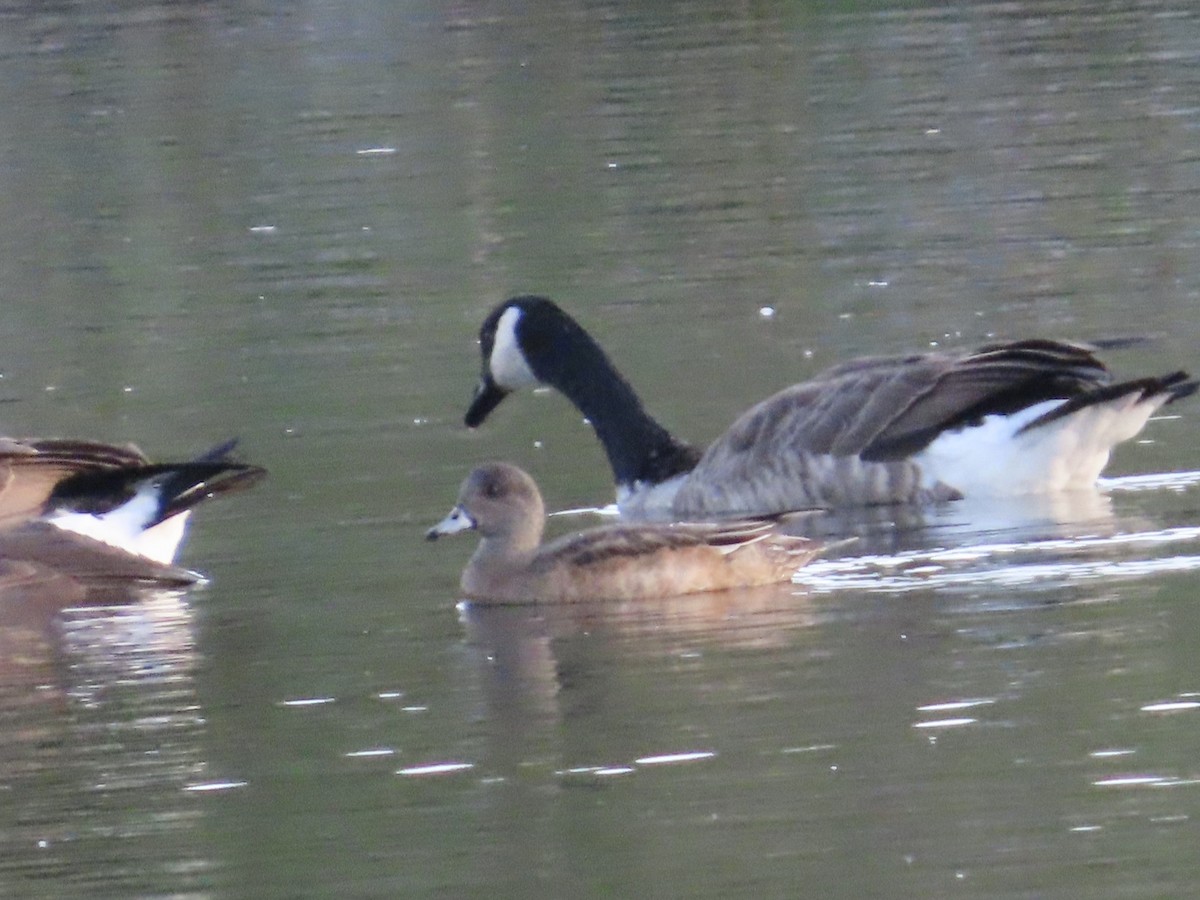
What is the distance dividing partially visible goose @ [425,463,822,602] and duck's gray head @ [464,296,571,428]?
10.8 feet

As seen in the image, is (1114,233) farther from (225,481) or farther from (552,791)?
(552,791)

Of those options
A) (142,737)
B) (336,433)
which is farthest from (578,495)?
(142,737)

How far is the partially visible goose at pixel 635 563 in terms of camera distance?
408 inches

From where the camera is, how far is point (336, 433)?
45.5ft

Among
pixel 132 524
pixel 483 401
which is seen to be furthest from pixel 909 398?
pixel 132 524

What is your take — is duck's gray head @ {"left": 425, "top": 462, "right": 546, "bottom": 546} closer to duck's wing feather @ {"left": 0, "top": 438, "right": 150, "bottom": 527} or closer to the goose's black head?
duck's wing feather @ {"left": 0, "top": 438, "right": 150, "bottom": 527}

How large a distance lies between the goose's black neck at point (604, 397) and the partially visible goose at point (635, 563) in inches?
97.8

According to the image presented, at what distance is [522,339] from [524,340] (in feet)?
0.04

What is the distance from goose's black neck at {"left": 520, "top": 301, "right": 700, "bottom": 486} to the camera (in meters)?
13.1

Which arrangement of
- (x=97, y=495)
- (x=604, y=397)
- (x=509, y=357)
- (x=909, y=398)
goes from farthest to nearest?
(x=509, y=357)
(x=604, y=397)
(x=909, y=398)
(x=97, y=495)

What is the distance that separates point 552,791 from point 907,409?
505 centimetres

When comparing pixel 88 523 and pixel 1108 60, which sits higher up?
pixel 1108 60

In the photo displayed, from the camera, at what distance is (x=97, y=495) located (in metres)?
11.3

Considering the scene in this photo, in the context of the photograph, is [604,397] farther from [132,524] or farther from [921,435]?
[132,524]
